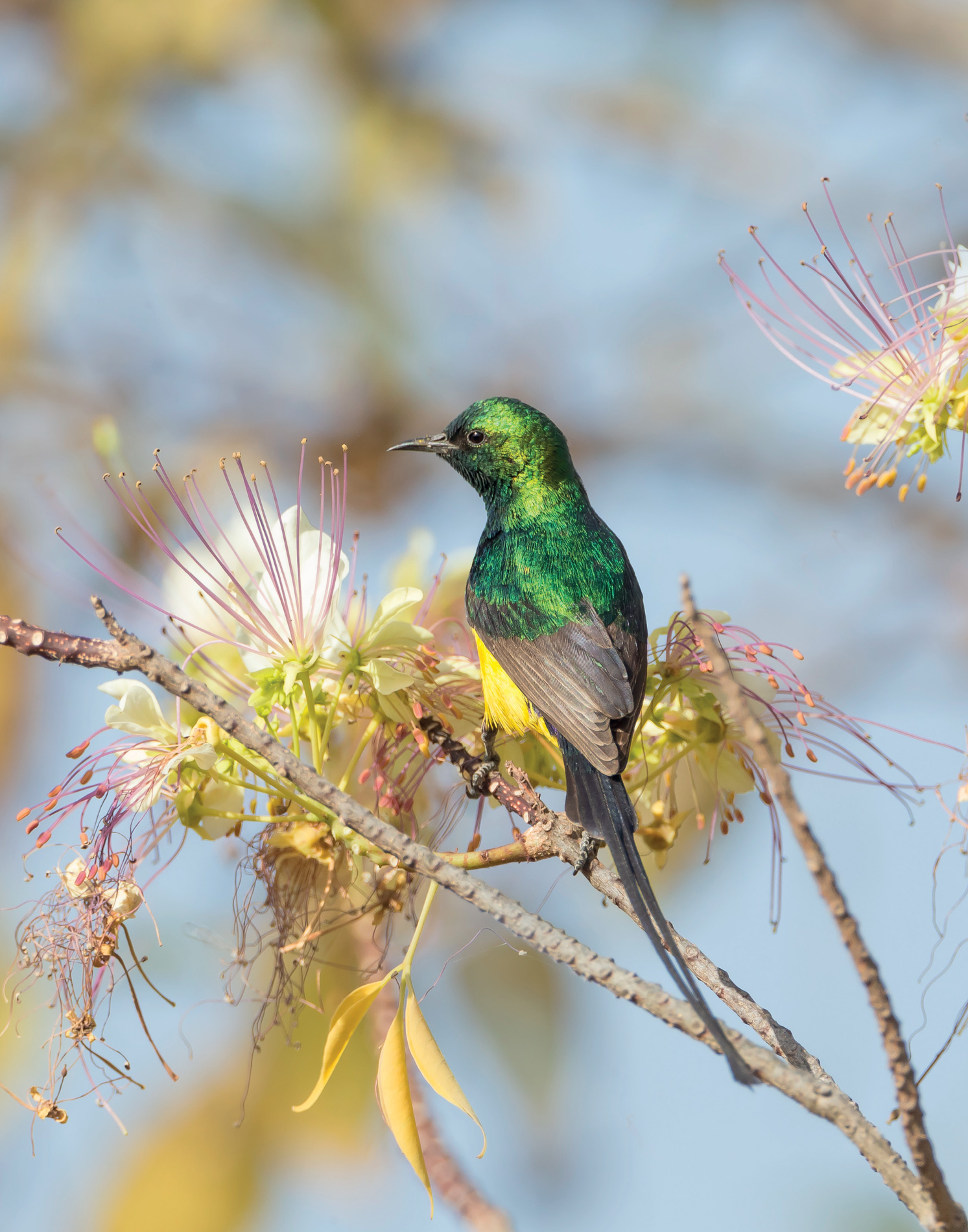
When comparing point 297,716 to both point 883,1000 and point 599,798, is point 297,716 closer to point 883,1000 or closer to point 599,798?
point 599,798

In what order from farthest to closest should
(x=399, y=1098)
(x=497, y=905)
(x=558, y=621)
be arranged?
(x=558, y=621)
(x=399, y=1098)
(x=497, y=905)

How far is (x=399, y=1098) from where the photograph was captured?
183 centimetres

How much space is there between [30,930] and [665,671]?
1.22m

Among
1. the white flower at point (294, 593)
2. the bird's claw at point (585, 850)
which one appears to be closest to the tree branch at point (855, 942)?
the bird's claw at point (585, 850)

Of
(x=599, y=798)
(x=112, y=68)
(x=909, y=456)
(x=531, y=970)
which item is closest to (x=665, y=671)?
(x=599, y=798)

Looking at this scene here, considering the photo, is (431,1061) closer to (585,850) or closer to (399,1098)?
(399,1098)

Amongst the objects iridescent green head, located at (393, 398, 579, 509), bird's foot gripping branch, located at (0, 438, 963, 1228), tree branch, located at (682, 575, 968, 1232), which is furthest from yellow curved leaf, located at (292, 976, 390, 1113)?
iridescent green head, located at (393, 398, 579, 509)

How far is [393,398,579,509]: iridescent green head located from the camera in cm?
329

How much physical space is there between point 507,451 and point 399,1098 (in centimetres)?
191

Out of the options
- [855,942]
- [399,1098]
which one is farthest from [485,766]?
[855,942]

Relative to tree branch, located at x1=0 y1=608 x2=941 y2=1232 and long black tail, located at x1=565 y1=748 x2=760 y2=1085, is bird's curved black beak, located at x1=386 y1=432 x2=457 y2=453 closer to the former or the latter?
long black tail, located at x1=565 y1=748 x2=760 y2=1085

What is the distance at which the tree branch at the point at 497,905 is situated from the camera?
1275mm

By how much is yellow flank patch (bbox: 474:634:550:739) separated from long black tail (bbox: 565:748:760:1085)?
0.16 metres

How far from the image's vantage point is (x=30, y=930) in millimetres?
2125
